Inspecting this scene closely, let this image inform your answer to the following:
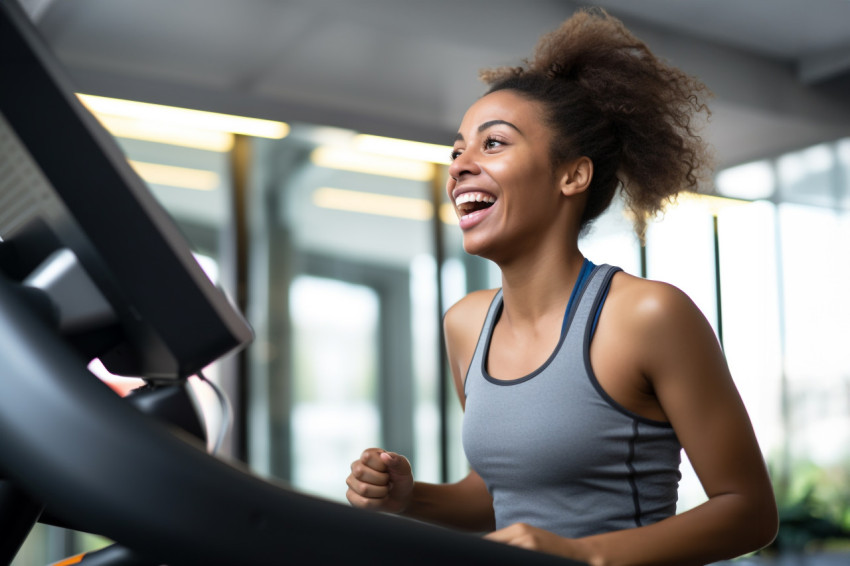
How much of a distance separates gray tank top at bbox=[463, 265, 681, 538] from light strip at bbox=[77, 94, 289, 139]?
3.90 meters

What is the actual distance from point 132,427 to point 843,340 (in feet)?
20.3

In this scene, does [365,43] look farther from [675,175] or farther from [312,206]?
[675,175]

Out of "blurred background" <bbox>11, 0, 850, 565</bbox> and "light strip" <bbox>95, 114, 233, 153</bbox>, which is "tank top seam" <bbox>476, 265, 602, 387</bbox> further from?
"light strip" <bbox>95, 114, 233, 153</bbox>

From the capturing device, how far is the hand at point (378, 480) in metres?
0.95

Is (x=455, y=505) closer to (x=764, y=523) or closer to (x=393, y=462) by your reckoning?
(x=393, y=462)

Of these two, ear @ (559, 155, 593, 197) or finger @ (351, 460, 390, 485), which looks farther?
ear @ (559, 155, 593, 197)

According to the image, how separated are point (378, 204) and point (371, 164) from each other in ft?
0.88

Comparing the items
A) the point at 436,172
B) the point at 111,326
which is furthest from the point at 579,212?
the point at 436,172

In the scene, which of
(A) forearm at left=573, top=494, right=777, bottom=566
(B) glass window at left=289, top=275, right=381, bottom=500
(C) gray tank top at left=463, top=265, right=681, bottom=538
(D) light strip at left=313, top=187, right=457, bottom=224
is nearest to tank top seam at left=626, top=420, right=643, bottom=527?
(C) gray tank top at left=463, top=265, right=681, bottom=538

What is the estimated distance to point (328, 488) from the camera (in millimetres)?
4691

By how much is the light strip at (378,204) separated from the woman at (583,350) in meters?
3.72

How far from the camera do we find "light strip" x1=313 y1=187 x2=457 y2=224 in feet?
16.2

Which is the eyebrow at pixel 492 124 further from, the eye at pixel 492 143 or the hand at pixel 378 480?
the hand at pixel 378 480

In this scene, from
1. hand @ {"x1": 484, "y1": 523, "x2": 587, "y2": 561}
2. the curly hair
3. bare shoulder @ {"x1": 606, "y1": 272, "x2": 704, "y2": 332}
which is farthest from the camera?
the curly hair
